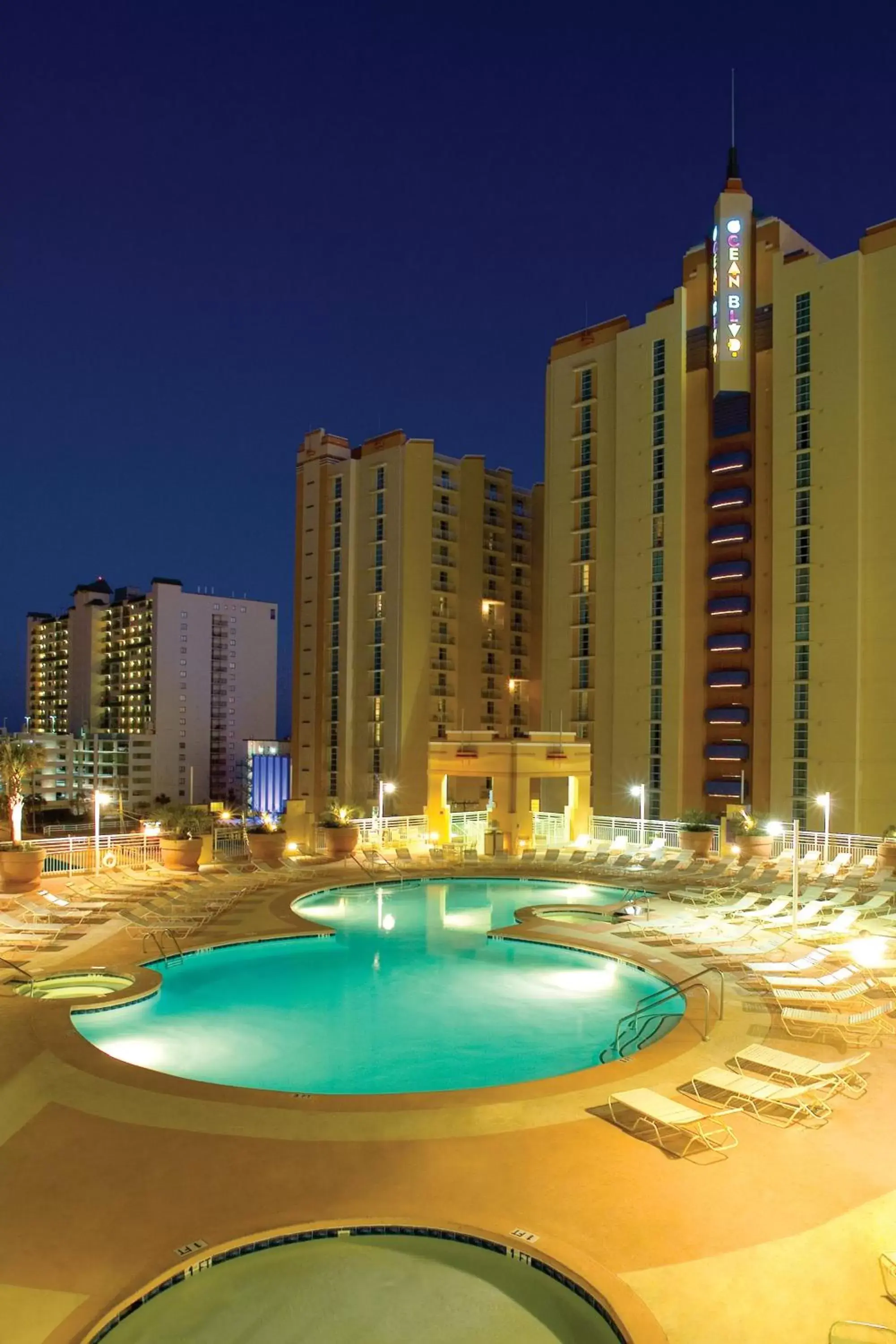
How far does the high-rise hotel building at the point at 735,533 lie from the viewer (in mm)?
39562

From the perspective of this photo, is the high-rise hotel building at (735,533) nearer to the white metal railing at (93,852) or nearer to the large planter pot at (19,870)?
the white metal railing at (93,852)

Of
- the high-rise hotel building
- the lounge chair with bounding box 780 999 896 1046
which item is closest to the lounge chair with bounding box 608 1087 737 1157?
the lounge chair with bounding box 780 999 896 1046

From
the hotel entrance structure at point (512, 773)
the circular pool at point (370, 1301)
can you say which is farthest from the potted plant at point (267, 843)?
the circular pool at point (370, 1301)

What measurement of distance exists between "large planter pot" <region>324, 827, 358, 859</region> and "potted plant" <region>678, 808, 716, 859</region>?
947 cm

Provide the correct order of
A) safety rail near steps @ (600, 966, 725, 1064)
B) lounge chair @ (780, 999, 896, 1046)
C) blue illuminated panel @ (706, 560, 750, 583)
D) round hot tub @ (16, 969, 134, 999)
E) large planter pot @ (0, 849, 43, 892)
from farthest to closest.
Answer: blue illuminated panel @ (706, 560, 750, 583) < large planter pot @ (0, 849, 43, 892) < round hot tub @ (16, 969, 134, 999) < safety rail near steps @ (600, 966, 725, 1064) < lounge chair @ (780, 999, 896, 1046)

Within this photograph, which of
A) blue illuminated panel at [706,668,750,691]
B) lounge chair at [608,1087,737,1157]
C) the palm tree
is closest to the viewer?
lounge chair at [608,1087,737,1157]

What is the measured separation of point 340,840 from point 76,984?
12.4 meters

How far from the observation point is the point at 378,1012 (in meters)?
13.6

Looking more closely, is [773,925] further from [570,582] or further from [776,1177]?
[570,582]

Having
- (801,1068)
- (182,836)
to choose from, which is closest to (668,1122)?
(801,1068)

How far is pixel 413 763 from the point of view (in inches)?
2186

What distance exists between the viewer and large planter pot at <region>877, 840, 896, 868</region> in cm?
2166

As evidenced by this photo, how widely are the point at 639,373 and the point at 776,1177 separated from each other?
44.9 metres

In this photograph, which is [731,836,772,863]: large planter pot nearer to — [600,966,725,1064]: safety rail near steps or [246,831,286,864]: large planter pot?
[600,966,725,1064]: safety rail near steps
